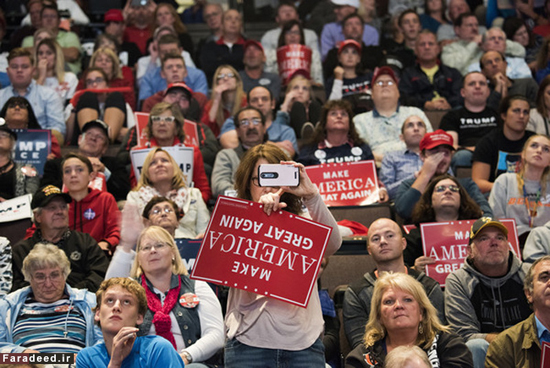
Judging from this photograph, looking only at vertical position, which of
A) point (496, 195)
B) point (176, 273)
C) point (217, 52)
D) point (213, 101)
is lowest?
point (176, 273)

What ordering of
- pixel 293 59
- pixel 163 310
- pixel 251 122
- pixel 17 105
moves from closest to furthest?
pixel 163 310
pixel 251 122
pixel 17 105
pixel 293 59

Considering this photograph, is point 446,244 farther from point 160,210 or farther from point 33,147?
point 33,147

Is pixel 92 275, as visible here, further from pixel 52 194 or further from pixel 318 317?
pixel 318 317

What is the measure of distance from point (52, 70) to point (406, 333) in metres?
6.51

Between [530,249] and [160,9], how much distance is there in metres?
6.77

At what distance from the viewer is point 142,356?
399cm

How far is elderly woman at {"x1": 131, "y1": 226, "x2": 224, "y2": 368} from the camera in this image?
5.11 m

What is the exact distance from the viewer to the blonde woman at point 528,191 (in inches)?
269

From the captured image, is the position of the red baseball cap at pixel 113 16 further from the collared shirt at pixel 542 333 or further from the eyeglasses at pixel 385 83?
the collared shirt at pixel 542 333

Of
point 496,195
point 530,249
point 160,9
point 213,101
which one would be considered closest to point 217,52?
point 160,9

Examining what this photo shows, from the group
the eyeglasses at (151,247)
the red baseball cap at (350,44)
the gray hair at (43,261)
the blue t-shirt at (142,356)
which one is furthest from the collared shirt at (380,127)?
the blue t-shirt at (142,356)

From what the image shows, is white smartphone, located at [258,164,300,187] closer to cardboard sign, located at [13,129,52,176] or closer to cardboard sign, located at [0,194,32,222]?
A: cardboard sign, located at [0,194,32,222]

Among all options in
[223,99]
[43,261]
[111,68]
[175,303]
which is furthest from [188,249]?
Answer: [111,68]

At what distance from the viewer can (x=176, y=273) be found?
539 centimetres
